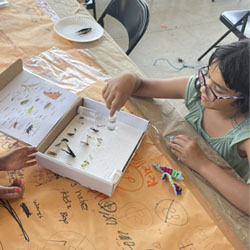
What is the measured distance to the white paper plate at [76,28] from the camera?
1.07 m

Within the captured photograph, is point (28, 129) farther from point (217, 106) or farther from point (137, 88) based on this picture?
point (217, 106)

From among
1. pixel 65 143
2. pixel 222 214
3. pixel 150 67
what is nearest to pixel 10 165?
pixel 65 143

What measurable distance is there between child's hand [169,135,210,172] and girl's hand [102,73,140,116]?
189mm

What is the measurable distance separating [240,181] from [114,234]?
1.14 feet

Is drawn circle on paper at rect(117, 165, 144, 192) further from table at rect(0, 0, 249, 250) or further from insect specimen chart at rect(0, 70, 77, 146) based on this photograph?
insect specimen chart at rect(0, 70, 77, 146)

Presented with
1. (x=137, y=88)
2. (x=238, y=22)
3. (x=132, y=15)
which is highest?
(x=132, y=15)

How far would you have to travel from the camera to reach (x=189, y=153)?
0.71 m

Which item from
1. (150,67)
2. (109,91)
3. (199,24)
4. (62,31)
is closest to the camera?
(109,91)

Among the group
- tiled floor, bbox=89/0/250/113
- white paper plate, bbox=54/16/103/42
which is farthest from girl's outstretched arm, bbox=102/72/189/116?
tiled floor, bbox=89/0/250/113

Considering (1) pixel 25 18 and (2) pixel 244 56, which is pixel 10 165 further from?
(1) pixel 25 18

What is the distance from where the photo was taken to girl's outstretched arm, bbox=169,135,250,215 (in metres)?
0.65

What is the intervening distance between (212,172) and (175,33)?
7.06 feet

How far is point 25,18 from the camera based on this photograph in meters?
1.12

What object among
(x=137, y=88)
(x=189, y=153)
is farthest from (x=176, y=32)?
(x=189, y=153)
